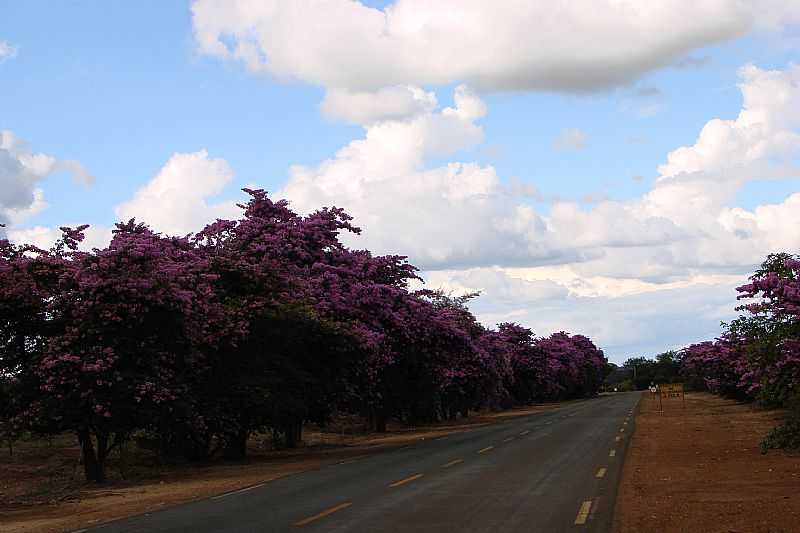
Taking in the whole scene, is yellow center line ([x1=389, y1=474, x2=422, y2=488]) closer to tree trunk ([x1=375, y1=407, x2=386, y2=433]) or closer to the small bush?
the small bush

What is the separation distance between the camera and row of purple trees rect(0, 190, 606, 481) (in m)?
24.3

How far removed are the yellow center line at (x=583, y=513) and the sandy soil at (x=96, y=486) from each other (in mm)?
8066

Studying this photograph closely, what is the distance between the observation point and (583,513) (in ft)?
47.7

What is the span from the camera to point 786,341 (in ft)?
78.7

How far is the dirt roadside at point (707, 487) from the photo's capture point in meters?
13.4

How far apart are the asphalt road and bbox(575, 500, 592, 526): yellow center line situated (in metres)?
0.02

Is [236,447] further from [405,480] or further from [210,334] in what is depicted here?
[405,480]

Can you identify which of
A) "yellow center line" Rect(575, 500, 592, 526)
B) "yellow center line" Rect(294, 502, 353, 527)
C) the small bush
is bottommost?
"yellow center line" Rect(575, 500, 592, 526)

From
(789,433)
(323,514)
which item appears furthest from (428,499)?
(789,433)

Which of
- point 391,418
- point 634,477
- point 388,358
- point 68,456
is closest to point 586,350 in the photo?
point 391,418

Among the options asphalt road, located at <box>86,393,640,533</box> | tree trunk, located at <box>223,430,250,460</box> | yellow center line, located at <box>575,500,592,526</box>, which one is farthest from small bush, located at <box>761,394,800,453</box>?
tree trunk, located at <box>223,430,250,460</box>

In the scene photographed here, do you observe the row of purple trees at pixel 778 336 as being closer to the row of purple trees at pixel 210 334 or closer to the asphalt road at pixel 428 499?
the asphalt road at pixel 428 499

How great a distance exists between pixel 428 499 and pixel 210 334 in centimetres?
1296

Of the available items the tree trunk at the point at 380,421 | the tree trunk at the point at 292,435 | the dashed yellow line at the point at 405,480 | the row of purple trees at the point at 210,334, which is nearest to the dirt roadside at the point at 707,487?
the dashed yellow line at the point at 405,480
